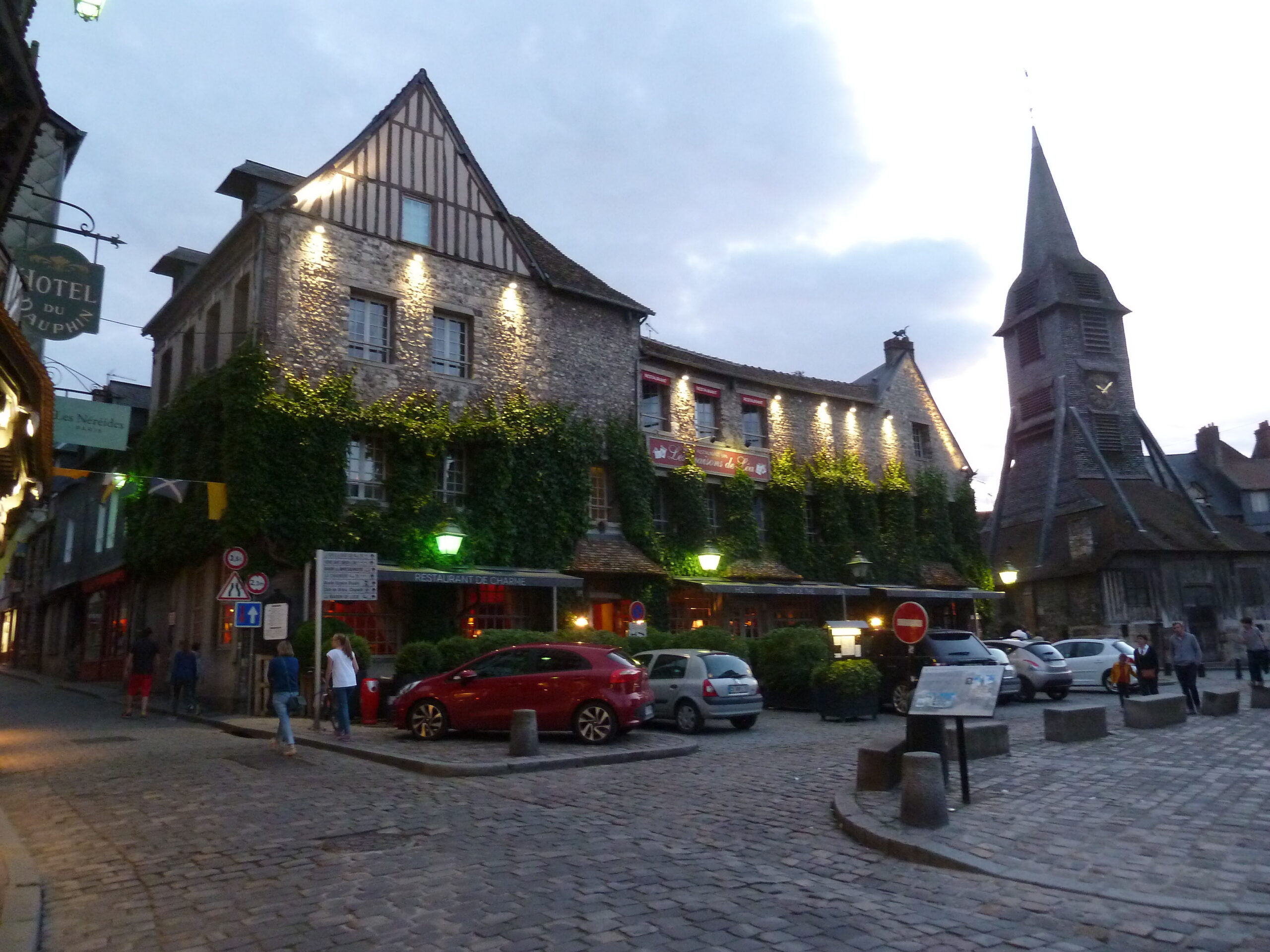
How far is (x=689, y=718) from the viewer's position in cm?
1498

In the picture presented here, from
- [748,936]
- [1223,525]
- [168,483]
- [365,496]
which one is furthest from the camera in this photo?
[1223,525]

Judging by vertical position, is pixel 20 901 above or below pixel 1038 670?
below

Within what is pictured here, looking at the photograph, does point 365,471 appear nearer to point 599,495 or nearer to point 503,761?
point 599,495

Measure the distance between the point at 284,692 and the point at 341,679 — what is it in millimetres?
1109

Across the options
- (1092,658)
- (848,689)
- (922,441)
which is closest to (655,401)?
(922,441)

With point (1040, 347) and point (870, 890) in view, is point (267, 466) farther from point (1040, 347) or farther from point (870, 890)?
point (1040, 347)

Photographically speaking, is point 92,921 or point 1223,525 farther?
point 1223,525

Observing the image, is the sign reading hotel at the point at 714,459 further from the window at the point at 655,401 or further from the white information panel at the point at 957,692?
the white information panel at the point at 957,692

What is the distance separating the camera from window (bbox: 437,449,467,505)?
69.7ft

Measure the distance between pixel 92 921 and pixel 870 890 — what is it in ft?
14.9

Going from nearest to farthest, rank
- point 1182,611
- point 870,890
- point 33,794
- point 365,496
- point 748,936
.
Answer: point 748,936 < point 870,890 < point 33,794 < point 365,496 < point 1182,611

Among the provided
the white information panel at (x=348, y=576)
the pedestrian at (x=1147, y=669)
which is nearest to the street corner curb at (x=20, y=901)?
the white information panel at (x=348, y=576)

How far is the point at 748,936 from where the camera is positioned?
488 cm

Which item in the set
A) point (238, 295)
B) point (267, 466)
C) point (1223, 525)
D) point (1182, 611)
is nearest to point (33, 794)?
point (267, 466)
